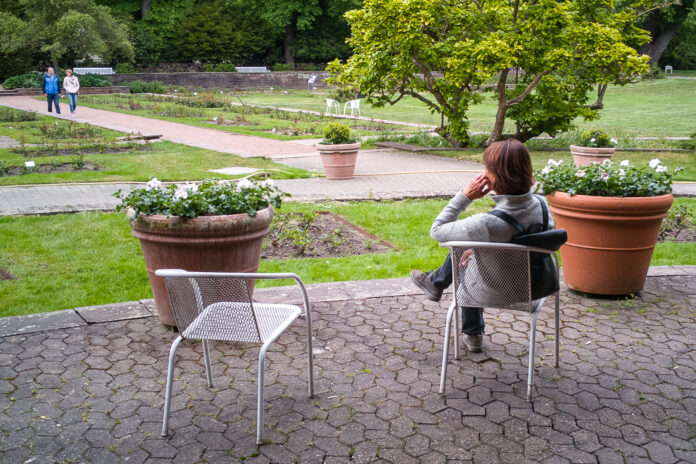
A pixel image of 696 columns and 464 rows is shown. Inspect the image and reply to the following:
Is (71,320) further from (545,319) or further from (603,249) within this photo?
(603,249)

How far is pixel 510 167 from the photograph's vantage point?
12.1 feet

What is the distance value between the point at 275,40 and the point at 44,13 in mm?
23285

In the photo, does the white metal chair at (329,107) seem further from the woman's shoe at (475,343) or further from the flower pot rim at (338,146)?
the woman's shoe at (475,343)

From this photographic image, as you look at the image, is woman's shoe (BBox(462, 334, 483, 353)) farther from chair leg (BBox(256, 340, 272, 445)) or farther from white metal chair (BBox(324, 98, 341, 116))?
white metal chair (BBox(324, 98, 341, 116))

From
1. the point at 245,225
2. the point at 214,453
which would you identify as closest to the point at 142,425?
the point at 214,453

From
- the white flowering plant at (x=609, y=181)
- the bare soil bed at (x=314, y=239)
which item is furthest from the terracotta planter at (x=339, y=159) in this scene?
the white flowering plant at (x=609, y=181)

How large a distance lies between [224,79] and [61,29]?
11516mm

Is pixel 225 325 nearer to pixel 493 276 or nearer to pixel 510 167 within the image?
pixel 493 276

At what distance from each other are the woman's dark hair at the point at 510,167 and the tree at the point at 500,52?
10.0 meters

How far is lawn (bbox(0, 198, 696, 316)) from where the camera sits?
5.57 metres

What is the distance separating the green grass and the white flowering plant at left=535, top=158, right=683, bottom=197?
1375 cm

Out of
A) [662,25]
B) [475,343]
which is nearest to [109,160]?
[475,343]

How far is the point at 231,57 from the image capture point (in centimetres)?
5528

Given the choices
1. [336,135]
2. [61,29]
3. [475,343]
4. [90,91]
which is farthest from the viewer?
[90,91]
